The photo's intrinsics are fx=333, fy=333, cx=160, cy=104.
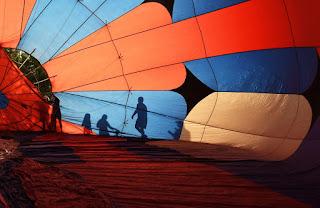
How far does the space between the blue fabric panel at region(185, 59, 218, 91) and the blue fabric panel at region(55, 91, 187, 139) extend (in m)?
0.36

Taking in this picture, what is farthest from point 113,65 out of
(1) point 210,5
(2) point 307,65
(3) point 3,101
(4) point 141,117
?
(2) point 307,65

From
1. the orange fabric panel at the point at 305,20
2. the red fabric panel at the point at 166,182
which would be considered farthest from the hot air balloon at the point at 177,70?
the red fabric panel at the point at 166,182

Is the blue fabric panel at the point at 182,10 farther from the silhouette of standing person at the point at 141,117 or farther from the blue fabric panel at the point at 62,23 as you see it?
the silhouette of standing person at the point at 141,117

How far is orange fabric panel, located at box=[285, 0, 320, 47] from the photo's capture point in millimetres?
3557

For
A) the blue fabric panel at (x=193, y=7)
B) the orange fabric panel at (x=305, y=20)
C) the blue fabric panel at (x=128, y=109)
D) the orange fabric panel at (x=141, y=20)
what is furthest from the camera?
the blue fabric panel at (x=128, y=109)

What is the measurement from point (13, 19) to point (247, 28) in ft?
9.05

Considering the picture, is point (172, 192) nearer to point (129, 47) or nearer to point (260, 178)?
point (260, 178)

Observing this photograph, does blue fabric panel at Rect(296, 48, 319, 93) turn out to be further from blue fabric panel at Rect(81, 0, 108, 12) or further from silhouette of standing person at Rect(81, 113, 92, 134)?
silhouette of standing person at Rect(81, 113, 92, 134)

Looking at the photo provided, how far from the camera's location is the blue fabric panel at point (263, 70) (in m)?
3.71

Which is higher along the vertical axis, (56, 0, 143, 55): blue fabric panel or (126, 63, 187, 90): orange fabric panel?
(56, 0, 143, 55): blue fabric panel

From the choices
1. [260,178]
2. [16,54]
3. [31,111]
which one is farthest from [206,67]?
[16,54]

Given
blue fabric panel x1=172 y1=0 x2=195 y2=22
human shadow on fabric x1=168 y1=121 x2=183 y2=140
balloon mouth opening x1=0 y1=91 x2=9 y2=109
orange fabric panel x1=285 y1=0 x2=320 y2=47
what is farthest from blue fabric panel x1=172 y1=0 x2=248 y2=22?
balloon mouth opening x1=0 y1=91 x2=9 y2=109

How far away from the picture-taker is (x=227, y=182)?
257 centimetres

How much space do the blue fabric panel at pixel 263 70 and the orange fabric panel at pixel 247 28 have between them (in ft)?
0.32
